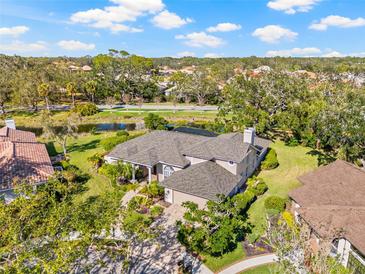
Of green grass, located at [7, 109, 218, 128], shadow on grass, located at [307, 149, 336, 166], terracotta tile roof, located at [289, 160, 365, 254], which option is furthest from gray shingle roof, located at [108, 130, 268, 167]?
green grass, located at [7, 109, 218, 128]

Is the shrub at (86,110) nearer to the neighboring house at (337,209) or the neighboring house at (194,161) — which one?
the neighboring house at (194,161)

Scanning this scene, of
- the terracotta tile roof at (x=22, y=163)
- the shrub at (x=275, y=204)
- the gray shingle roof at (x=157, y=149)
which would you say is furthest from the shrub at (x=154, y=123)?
the shrub at (x=275, y=204)

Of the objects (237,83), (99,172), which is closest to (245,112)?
(237,83)

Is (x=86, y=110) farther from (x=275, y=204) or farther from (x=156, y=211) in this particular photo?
(x=275, y=204)

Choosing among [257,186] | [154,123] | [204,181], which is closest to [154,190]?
[204,181]

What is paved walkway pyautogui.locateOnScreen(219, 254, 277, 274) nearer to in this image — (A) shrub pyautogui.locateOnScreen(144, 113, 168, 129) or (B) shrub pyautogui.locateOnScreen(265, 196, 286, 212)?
(B) shrub pyautogui.locateOnScreen(265, 196, 286, 212)
